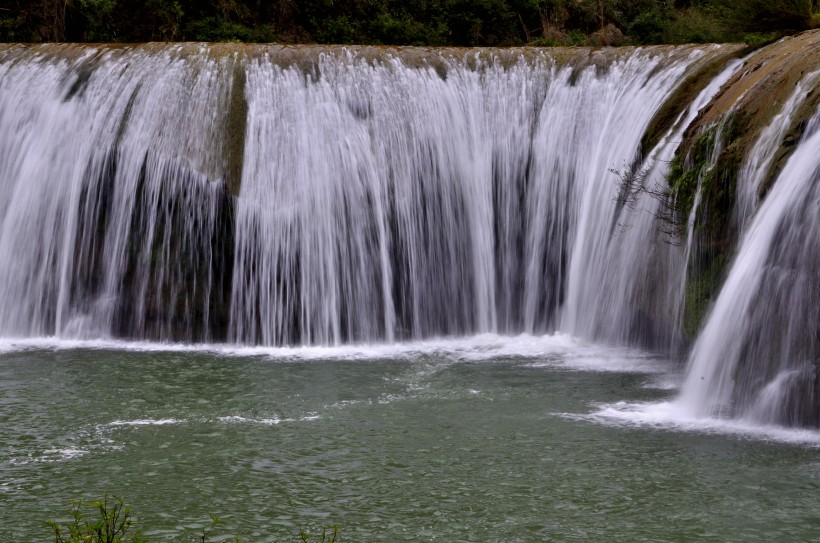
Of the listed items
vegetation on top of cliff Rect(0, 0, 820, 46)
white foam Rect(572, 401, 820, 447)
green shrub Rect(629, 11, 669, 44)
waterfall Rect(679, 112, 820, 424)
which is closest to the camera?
white foam Rect(572, 401, 820, 447)

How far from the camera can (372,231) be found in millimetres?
16250

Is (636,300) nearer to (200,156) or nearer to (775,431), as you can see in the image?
(775,431)

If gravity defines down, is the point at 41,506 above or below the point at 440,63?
below

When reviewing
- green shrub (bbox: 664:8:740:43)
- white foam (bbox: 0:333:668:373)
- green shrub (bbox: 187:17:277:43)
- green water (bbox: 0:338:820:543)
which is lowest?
green water (bbox: 0:338:820:543)

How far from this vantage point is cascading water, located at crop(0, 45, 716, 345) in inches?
622

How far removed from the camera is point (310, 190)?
16.3 meters

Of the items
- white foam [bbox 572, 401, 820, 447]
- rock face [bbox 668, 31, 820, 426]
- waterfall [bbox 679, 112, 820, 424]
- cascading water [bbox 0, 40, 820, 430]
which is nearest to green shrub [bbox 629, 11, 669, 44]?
cascading water [bbox 0, 40, 820, 430]

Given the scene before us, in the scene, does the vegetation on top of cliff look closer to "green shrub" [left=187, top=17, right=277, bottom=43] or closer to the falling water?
"green shrub" [left=187, top=17, right=277, bottom=43]

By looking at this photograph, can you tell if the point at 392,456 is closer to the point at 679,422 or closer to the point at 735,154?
the point at 679,422

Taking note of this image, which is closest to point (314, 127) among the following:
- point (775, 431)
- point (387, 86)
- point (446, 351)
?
point (387, 86)

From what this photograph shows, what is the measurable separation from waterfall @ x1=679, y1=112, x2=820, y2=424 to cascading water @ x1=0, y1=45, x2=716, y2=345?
13.6ft

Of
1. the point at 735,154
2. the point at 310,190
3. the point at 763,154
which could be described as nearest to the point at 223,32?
the point at 310,190

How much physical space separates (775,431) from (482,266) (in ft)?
23.4

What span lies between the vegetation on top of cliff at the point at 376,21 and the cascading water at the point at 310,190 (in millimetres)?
5730
